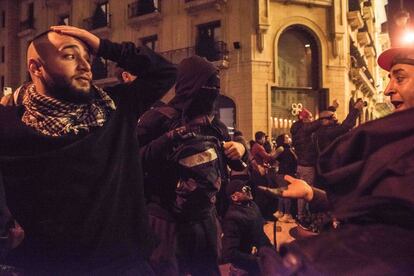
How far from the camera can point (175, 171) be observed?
2889 millimetres

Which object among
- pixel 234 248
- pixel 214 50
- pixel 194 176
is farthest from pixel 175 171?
pixel 214 50

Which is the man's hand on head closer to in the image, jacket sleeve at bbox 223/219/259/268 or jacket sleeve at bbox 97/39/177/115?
jacket sleeve at bbox 97/39/177/115

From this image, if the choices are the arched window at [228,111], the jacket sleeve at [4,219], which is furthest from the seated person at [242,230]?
the arched window at [228,111]

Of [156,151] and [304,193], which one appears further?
[156,151]

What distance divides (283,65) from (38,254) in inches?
691

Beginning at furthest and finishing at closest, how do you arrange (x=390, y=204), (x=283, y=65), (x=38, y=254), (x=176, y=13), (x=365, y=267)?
(x=176, y=13) < (x=283, y=65) < (x=38, y=254) < (x=390, y=204) < (x=365, y=267)

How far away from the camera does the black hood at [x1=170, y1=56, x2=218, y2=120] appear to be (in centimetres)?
301

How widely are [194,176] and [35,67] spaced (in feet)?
4.12

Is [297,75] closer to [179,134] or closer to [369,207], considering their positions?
[179,134]

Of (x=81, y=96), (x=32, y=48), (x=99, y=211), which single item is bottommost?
(x=99, y=211)

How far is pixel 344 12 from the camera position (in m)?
19.3

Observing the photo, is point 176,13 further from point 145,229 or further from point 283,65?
point 145,229

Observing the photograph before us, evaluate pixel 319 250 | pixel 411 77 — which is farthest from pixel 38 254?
pixel 411 77

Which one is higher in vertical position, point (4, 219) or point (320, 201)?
point (320, 201)
